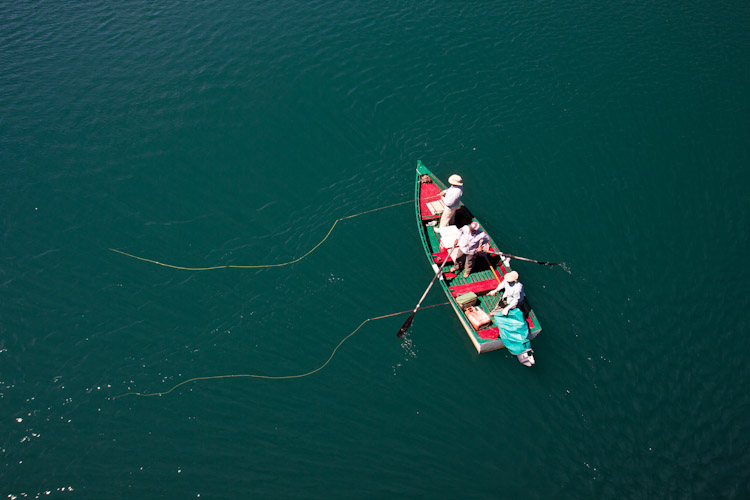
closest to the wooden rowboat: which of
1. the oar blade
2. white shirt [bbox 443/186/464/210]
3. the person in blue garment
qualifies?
the person in blue garment

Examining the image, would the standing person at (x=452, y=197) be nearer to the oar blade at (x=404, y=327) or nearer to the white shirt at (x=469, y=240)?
the white shirt at (x=469, y=240)

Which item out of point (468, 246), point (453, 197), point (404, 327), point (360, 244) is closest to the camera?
point (404, 327)

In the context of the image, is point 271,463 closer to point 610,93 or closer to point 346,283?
point 346,283

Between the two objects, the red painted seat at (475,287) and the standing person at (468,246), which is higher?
the standing person at (468,246)

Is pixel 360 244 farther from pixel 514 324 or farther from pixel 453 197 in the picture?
pixel 514 324

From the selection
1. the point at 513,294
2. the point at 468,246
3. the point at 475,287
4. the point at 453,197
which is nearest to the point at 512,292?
the point at 513,294

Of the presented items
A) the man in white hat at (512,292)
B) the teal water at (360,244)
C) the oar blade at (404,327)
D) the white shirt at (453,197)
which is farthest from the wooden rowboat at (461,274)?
the oar blade at (404,327)
